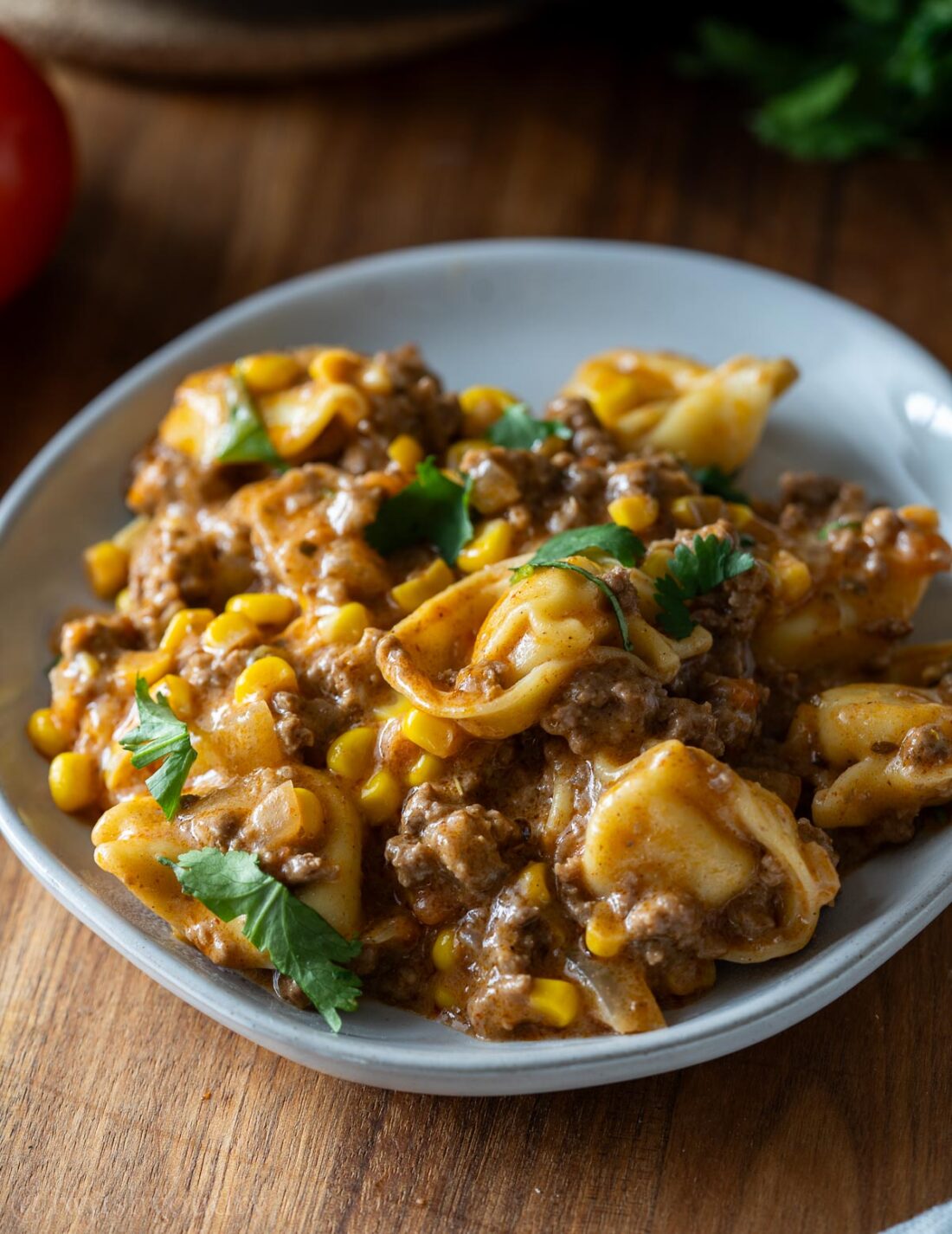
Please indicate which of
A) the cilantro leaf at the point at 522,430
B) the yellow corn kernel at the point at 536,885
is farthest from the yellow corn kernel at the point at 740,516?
the yellow corn kernel at the point at 536,885

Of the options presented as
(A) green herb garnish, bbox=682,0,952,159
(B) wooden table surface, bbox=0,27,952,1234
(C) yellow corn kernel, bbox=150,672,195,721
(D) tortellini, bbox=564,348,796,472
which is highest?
(A) green herb garnish, bbox=682,0,952,159

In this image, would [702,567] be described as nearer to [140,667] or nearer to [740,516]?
[740,516]

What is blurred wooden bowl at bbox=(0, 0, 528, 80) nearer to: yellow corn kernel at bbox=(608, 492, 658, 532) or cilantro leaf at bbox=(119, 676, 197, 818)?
yellow corn kernel at bbox=(608, 492, 658, 532)

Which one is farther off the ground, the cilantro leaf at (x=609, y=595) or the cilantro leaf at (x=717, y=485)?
the cilantro leaf at (x=609, y=595)

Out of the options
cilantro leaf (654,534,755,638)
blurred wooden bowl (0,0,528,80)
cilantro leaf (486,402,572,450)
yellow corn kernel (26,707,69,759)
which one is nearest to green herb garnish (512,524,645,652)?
cilantro leaf (654,534,755,638)

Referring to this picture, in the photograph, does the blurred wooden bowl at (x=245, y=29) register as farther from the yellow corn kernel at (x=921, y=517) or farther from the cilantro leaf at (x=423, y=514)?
the yellow corn kernel at (x=921, y=517)

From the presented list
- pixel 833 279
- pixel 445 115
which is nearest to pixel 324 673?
pixel 833 279
